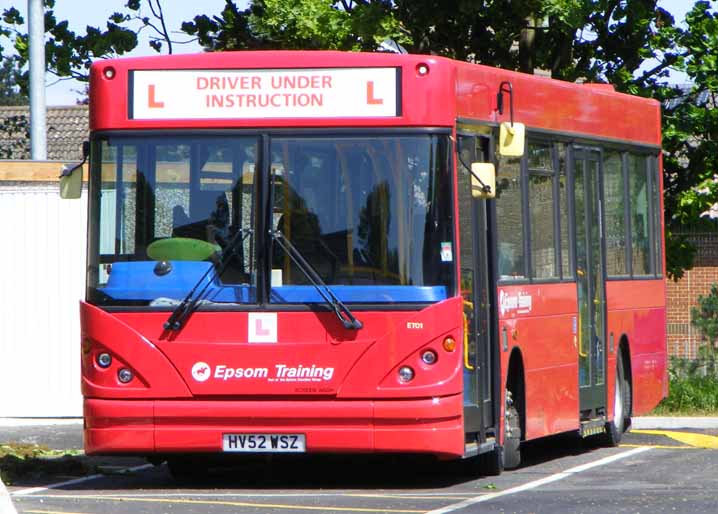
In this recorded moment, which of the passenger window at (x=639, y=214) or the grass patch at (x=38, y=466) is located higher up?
the passenger window at (x=639, y=214)

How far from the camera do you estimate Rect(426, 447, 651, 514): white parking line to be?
437 inches

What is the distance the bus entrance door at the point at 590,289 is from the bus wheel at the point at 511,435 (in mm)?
1587

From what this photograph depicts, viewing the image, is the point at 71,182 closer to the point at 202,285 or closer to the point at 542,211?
the point at 202,285

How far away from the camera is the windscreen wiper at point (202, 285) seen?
12039 millimetres

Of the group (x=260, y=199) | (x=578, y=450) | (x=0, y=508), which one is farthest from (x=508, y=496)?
(x=578, y=450)

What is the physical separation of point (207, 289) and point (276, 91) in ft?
4.66

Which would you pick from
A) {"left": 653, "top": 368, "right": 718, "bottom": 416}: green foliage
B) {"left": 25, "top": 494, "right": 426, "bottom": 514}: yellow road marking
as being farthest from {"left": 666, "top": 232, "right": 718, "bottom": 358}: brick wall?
{"left": 25, "top": 494, "right": 426, "bottom": 514}: yellow road marking

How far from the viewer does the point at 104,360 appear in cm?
1215

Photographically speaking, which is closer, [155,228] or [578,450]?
[155,228]

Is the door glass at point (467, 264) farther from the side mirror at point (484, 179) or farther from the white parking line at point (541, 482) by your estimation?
the white parking line at point (541, 482)

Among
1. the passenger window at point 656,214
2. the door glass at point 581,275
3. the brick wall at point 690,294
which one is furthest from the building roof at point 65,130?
the door glass at point 581,275

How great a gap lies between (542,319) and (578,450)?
8.36 ft

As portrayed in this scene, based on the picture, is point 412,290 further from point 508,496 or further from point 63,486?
point 63,486

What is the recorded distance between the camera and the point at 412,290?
11961 millimetres
